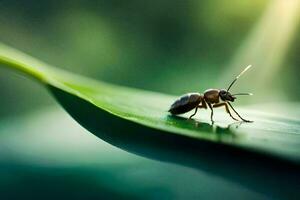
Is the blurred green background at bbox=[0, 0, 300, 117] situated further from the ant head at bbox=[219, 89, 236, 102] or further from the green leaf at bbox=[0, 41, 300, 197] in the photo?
the green leaf at bbox=[0, 41, 300, 197]

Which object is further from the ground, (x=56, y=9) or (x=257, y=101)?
(x=56, y=9)

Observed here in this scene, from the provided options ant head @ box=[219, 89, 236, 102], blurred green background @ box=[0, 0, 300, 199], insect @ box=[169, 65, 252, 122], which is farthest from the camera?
blurred green background @ box=[0, 0, 300, 199]

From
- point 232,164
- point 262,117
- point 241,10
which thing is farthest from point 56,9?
point 232,164

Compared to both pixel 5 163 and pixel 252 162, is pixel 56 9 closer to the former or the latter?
pixel 5 163

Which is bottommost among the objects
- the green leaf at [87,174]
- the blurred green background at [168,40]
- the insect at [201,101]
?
the green leaf at [87,174]

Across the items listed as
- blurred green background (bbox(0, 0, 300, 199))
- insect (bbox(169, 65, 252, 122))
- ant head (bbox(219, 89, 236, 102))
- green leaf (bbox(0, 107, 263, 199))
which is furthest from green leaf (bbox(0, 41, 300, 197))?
blurred green background (bbox(0, 0, 300, 199))

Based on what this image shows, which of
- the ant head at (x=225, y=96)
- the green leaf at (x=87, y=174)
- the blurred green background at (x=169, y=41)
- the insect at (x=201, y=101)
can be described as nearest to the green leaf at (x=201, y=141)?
the green leaf at (x=87, y=174)

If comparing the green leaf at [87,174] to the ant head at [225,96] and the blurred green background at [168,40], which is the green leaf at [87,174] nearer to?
the ant head at [225,96]

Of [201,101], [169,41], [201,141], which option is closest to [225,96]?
[201,101]

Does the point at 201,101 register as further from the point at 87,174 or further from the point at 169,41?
the point at 169,41
